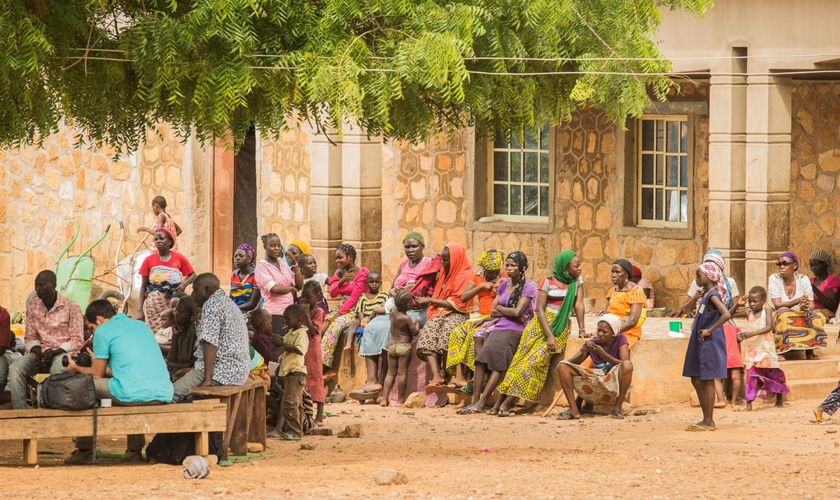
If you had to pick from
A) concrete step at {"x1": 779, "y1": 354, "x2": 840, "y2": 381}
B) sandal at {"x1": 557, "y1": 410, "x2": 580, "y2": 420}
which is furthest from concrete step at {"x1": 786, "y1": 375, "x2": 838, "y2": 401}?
sandal at {"x1": 557, "y1": 410, "x2": 580, "y2": 420}

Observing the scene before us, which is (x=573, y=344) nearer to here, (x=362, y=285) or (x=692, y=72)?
(x=362, y=285)

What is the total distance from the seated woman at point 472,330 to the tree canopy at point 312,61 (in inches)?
119

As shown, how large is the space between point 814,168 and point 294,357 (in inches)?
300

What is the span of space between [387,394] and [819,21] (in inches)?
225

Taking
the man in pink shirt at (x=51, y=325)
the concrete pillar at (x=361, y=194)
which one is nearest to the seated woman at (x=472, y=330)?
the concrete pillar at (x=361, y=194)

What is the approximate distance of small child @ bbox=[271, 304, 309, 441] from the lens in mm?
12133

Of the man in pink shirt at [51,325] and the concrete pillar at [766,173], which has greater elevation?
the concrete pillar at [766,173]

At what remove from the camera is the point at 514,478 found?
32.1 ft

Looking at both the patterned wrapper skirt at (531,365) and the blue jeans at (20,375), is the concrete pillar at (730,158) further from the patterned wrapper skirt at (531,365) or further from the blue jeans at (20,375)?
the blue jeans at (20,375)

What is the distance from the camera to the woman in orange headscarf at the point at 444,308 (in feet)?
47.0

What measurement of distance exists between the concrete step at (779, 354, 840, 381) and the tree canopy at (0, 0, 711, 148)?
→ 13.6ft

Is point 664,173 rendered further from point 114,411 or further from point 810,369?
point 114,411

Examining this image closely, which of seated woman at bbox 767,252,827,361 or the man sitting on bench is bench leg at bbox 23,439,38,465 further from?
seated woman at bbox 767,252,827,361

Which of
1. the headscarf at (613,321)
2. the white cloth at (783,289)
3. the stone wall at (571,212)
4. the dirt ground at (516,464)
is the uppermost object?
the stone wall at (571,212)
